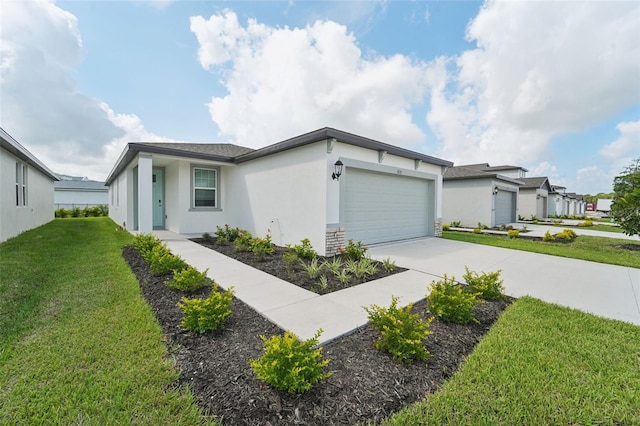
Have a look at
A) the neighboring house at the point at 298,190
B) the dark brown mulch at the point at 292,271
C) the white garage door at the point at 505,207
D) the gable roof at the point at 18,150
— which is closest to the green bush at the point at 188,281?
the dark brown mulch at the point at 292,271

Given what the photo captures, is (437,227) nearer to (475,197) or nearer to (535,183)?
(475,197)

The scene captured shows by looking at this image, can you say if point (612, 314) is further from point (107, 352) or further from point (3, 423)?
point (3, 423)

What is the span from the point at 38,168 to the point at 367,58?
52.1 ft

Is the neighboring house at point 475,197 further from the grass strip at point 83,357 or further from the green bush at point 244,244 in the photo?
the grass strip at point 83,357

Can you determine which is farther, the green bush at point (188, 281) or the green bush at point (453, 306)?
the green bush at point (188, 281)

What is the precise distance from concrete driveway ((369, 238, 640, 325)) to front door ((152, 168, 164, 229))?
9646 mm

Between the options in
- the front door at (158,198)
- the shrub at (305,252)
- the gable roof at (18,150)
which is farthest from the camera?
the front door at (158,198)

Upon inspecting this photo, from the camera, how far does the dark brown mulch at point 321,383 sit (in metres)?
1.92

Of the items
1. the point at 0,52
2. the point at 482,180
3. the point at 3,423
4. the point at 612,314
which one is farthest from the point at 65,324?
the point at 482,180

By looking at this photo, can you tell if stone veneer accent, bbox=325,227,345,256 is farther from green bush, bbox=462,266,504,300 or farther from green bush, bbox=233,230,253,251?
green bush, bbox=462,266,504,300

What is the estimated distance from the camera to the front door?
38.8 feet

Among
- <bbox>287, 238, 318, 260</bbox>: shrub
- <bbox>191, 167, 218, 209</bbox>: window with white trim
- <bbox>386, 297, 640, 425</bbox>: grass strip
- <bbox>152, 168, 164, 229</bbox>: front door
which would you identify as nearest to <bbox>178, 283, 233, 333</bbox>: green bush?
<bbox>386, 297, 640, 425</bbox>: grass strip

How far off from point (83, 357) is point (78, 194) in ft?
125

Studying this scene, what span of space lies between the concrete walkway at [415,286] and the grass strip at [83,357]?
51.4 inches
